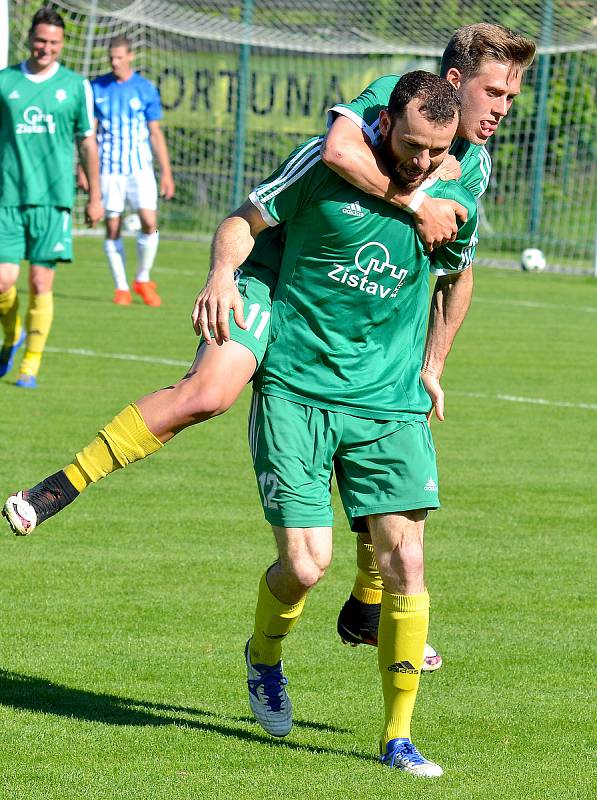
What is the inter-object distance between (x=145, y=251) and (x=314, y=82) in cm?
1106

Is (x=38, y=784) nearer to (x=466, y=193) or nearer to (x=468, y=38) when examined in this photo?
(x=466, y=193)

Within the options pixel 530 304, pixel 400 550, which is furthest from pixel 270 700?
pixel 530 304

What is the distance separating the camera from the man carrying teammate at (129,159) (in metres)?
16.7

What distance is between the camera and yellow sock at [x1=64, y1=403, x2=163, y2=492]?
443 centimetres

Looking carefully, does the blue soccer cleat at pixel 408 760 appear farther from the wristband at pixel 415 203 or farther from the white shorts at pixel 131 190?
the white shorts at pixel 131 190

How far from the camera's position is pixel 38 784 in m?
4.09

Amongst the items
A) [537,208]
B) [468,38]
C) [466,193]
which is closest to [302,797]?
[466,193]

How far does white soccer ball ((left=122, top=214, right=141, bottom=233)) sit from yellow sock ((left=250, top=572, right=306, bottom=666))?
20.5 m

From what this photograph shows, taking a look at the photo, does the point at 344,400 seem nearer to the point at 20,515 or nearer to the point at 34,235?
the point at 20,515

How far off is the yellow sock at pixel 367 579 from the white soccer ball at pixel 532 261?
1915 cm

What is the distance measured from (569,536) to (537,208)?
18.6 m

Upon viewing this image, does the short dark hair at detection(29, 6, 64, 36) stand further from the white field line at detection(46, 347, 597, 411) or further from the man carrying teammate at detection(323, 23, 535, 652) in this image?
the man carrying teammate at detection(323, 23, 535, 652)

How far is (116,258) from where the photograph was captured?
1648 cm

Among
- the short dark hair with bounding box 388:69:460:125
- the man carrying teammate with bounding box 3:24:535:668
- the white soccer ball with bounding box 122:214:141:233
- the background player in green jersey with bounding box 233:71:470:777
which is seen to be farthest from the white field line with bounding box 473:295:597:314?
the short dark hair with bounding box 388:69:460:125
